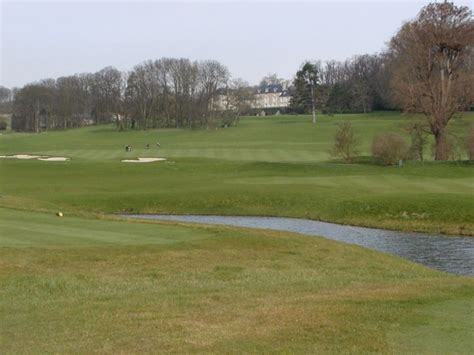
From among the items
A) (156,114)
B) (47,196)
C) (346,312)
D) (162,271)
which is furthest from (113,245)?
(156,114)

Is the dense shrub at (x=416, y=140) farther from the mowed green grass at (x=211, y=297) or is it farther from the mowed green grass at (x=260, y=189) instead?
the mowed green grass at (x=211, y=297)

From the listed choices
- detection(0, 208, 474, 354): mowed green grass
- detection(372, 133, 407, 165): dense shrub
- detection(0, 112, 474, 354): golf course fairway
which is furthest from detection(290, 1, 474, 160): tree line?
detection(0, 208, 474, 354): mowed green grass

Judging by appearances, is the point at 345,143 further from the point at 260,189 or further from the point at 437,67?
the point at 260,189

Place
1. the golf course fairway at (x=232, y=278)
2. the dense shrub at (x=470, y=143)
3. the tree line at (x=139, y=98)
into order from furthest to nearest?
the tree line at (x=139, y=98) < the dense shrub at (x=470, y=143) < the golf course fairway at (x=232, y=278)

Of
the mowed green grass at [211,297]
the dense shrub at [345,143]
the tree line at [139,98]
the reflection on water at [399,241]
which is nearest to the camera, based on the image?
the mowed green grass at [211,297]

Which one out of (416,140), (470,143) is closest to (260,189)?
(470,143)

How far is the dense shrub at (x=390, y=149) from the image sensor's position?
182ft

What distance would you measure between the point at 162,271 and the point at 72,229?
7.31 meters

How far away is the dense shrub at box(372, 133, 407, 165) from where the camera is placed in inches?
2180

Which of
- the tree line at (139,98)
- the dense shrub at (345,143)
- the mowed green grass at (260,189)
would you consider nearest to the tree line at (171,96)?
the tree line at (139,98)

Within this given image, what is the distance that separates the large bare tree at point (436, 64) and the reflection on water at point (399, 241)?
81.0ft

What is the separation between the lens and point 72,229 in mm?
22844

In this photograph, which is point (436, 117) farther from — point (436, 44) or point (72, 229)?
point (72, 229)

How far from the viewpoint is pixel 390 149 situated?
55375 mm
